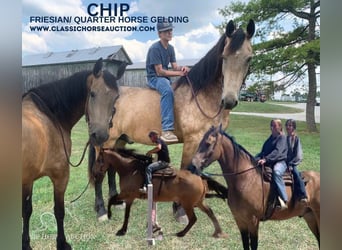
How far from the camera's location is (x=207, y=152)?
2.72m

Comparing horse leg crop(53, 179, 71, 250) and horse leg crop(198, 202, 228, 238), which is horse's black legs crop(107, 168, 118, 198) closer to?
horse leg crop(53, 179, 71, 250)

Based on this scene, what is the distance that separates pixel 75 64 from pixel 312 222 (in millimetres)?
2307

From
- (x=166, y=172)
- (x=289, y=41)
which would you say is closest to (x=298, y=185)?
(x=166, y=172)

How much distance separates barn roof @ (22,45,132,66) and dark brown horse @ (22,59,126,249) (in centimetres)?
8

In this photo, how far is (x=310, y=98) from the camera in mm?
2803

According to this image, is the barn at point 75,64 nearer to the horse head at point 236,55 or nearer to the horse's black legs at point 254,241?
the horse head at point 236,55

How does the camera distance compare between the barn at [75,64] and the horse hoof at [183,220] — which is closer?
the barn at [75,64]

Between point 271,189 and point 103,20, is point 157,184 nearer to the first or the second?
point 271,189

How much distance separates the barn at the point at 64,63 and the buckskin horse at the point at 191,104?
259mm

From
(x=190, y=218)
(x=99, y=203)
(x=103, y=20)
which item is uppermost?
(x=103, y=20)

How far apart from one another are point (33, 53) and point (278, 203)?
2255 mm

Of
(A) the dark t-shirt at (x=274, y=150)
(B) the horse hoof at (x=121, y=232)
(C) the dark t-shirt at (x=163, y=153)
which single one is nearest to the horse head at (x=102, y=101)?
(C) the dark t-shirt at (x=163, y=153)

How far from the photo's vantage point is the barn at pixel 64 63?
271 centimetres

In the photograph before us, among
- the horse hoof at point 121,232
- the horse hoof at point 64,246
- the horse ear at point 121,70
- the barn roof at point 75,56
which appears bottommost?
the horse hoof at point 64,246
